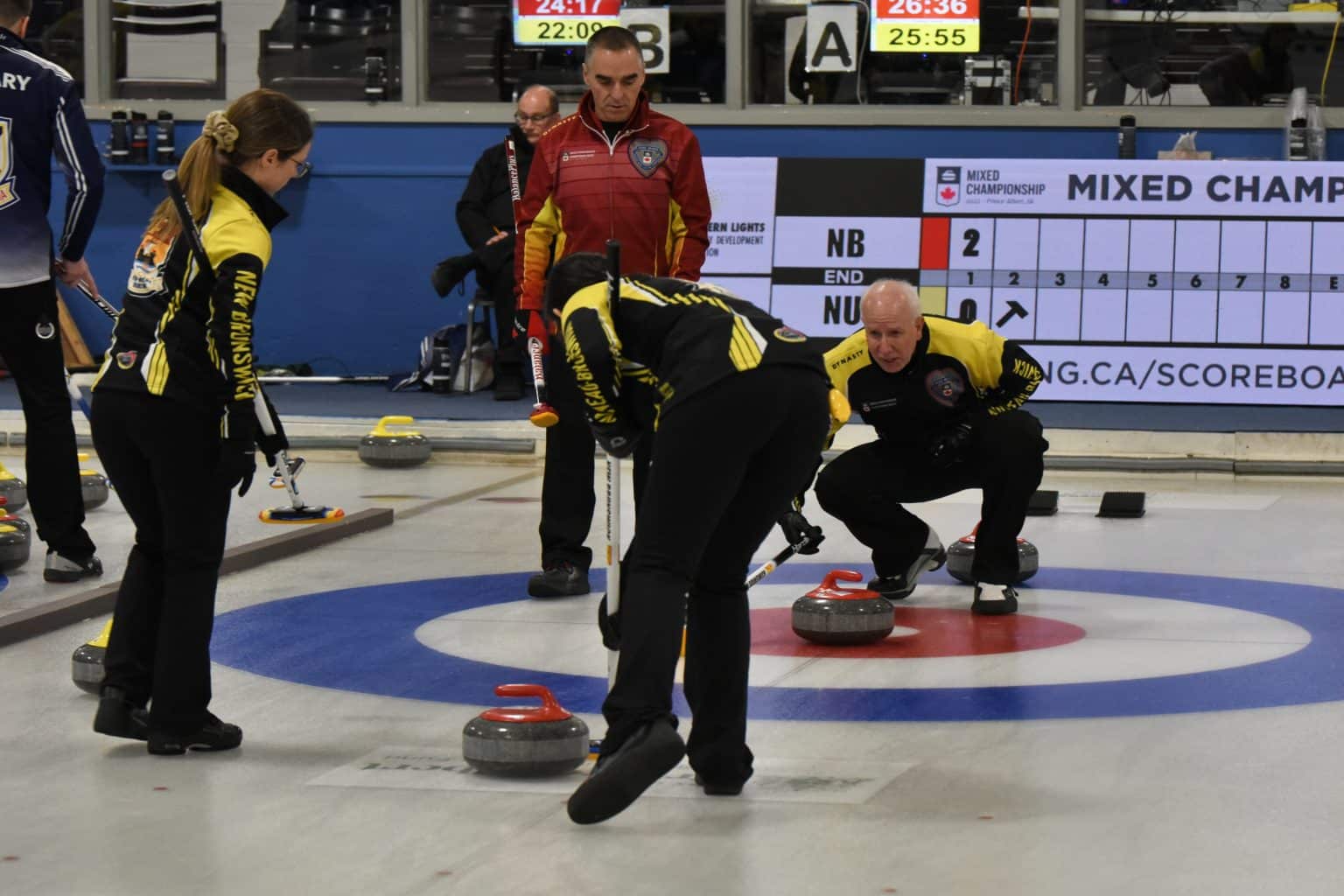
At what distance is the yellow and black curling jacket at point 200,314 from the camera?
4820 millimetres

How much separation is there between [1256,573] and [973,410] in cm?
150

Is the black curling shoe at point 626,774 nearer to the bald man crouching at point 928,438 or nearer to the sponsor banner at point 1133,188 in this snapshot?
the bald man crouching at point 928,438

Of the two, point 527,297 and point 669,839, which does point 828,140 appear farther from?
point 669,839

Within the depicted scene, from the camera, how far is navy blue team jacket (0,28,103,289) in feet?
23.5

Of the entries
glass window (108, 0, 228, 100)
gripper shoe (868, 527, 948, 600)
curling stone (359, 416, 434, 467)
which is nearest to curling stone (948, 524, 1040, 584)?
gripper shoe (868, 527, 948, 600)

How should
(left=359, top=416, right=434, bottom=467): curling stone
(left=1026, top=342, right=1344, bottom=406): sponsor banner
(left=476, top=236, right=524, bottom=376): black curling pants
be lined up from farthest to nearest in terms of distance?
(left=476, top=236, right=524, bottom=376): black curling pants, (left=1026, top=342, right=1344, bottom=406): sponsor banner, (left=359, top=416, right=434, bottom=467): curling stone

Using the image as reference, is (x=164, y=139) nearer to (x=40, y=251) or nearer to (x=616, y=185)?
(x=40, y=251)

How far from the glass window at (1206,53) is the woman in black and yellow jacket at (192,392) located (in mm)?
9200

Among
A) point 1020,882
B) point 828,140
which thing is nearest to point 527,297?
point 1020,882

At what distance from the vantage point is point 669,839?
4219mm

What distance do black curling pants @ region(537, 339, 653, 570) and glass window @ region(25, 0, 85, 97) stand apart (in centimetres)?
822

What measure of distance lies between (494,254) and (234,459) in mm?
7547

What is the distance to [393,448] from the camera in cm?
1080

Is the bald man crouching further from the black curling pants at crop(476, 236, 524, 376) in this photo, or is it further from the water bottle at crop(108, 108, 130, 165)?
the water bottle at crop(108, 108, 130, 165)
